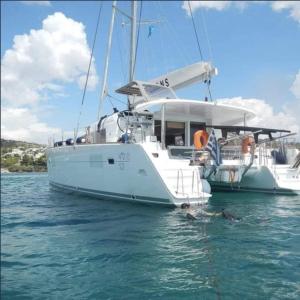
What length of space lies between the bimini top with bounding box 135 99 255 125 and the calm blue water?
4.24 meters

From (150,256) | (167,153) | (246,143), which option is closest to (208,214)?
(167,153)

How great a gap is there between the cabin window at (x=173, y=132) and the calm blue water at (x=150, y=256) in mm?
5836

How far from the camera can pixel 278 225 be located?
873cm

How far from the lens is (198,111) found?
48.6 ft

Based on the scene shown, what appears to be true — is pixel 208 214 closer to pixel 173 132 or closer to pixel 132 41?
pixel 173 132

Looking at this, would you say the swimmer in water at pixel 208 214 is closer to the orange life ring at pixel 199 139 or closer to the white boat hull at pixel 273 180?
the orange life ring at pixel 199 139

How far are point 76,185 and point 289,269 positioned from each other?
11.4m

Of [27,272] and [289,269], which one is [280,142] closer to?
[289,269]

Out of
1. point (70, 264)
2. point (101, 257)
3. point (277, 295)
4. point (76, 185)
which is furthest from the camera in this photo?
point (76, 185)

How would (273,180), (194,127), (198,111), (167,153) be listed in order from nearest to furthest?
(167,153)
(198,111)
(273,180)
(194,127)

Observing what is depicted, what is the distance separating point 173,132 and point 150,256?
10177mm

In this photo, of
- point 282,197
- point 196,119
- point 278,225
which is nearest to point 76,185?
point 196,119

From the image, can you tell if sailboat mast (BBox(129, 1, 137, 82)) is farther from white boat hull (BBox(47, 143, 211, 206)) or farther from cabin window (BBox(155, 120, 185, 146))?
white boat hull (BBox(47, 143, 211, 206))

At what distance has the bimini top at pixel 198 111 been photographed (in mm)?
12998
